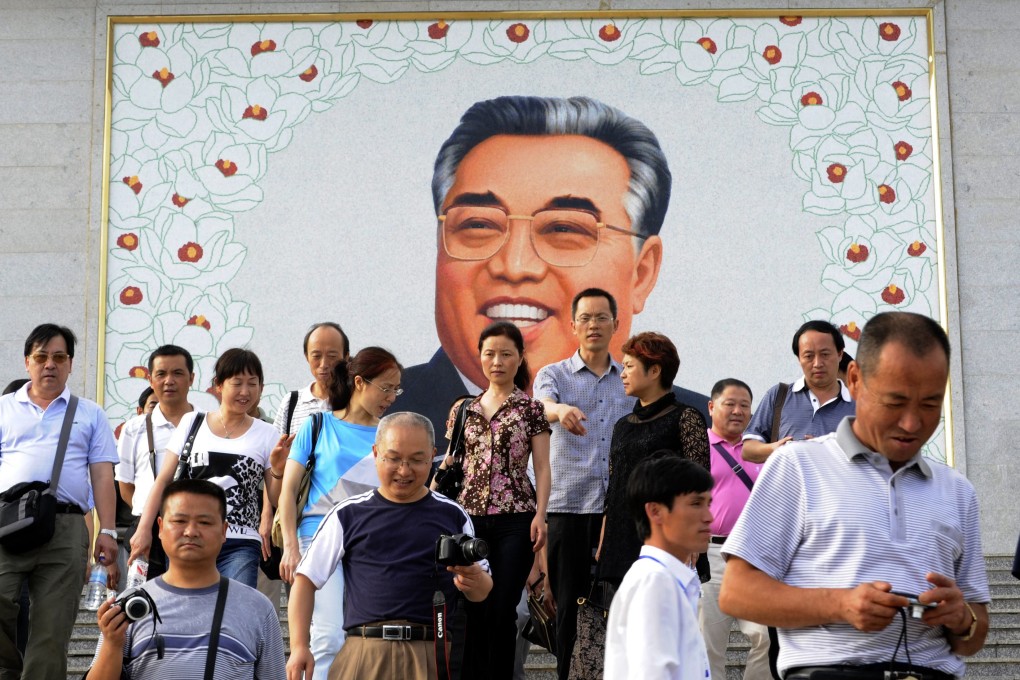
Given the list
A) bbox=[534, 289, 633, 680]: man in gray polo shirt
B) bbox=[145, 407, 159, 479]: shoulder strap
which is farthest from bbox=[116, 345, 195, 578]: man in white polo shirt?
bbox=[534, 289, 633, 680]: man in gray polo shirt

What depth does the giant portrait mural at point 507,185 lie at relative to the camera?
33.1 ft

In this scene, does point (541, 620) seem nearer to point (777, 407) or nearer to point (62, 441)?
point (777, 407)

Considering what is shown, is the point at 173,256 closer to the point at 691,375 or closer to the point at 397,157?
the point at 397,157

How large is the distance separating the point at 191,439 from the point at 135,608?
7.67 feet

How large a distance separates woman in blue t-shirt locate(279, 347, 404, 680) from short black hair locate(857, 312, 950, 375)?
3112 mm

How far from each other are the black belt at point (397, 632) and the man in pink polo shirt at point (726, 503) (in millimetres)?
1838

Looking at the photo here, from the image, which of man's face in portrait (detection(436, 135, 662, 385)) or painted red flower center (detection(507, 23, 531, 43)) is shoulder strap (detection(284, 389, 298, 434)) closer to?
man's face in portrait (detection(436, 135, 662, 385))

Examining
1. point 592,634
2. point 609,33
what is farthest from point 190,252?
point 592,634

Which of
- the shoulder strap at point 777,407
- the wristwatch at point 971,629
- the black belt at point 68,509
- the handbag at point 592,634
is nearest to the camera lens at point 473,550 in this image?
the handbag at point 592,634

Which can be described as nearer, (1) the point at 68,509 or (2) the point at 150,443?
(1) the point at 68,509

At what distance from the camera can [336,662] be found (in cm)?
447

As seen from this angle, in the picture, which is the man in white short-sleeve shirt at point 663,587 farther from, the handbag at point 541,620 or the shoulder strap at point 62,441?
the shoulder strap at point 62,441

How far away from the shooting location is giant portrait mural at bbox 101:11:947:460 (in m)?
10.1

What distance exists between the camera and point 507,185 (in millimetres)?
10141
